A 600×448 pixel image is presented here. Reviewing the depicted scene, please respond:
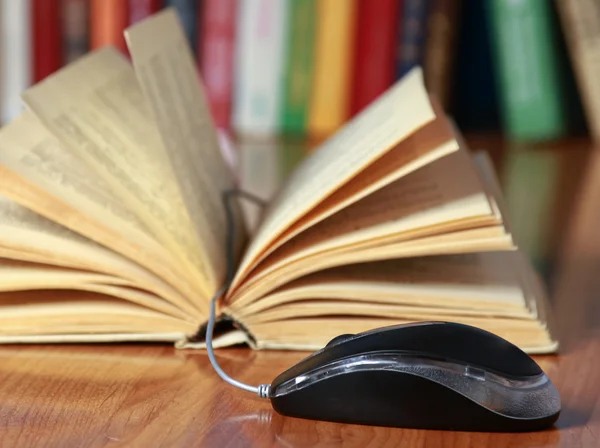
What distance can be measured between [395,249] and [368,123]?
0.19 m

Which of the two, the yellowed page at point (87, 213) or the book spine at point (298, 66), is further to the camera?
the book spine at point (298, 66)

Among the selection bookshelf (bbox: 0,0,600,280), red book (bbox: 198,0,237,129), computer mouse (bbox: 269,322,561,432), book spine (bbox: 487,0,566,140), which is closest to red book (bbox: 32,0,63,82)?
bookshelf (bbox: 0,0,600,280)

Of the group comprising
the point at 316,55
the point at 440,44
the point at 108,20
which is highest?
the point at 108,20

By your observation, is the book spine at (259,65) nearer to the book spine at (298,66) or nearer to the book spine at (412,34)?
the book spine at (298,66)

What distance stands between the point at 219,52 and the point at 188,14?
85mm

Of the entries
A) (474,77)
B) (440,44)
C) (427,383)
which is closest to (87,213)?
(427,383)

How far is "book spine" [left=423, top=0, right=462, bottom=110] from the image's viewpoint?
67.7 inches

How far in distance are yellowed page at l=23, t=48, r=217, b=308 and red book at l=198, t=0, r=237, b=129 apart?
3.23 feet

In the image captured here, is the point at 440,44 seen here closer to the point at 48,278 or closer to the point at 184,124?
the point at 184,124

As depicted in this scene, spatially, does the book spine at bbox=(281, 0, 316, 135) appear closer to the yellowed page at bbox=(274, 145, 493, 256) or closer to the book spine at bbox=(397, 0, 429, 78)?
the book spine at bbox=(397, 0, 429, 78)

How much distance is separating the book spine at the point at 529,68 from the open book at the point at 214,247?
3.48 ft

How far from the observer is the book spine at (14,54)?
1662mm

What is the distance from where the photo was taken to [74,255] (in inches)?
24.5

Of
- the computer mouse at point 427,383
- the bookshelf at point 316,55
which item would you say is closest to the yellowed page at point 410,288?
the computer mouse at point 427,383
